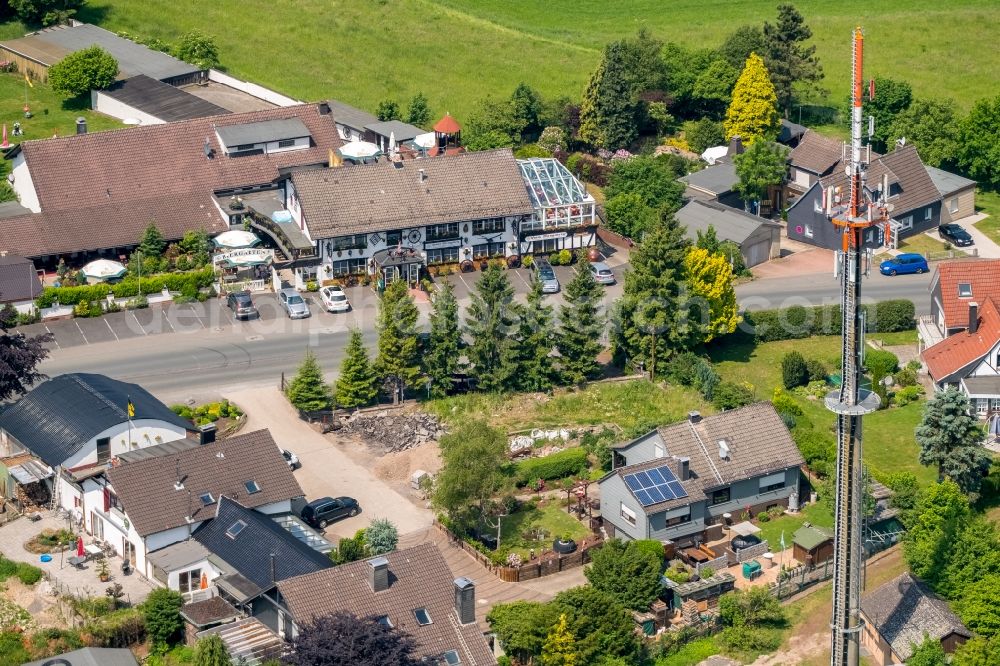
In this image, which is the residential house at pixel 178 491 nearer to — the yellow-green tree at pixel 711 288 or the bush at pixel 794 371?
the yellow-green tree at pixel 711 288

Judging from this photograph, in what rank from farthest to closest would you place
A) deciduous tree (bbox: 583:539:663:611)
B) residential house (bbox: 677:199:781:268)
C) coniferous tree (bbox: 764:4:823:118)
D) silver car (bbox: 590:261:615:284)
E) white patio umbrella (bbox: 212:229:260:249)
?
coniferous tree (bbox: 764:4:823:118) < residential house (bbox: 677:199:781:268) < white patio umbrella (bbox: 212:229:260:249) < silver car (bbox: 590:261:615:284) < deciduous tree (bbox: 583:539:663:611)

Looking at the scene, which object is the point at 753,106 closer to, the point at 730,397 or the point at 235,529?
the point at 730,397

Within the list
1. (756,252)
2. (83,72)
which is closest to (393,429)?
(756,252)

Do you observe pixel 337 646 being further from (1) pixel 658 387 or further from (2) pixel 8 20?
(2) pixel 8 20

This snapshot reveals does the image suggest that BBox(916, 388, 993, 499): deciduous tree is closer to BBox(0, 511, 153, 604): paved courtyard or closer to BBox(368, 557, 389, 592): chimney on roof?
BBox(368, 557, 389, 592): chimney on roof

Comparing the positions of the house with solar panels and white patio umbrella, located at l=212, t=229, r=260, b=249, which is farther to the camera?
white patio umbrella, located at l=212, t=229, r=260, b=249

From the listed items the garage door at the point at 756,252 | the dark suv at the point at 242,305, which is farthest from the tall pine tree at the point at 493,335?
the garage door at the point at 756,252

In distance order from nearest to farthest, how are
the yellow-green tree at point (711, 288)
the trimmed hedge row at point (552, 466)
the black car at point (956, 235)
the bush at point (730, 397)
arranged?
the trimmed hedge row at point (552, 466), the bush at point (730, 397), the yellow-green tree at point (711, 288), the black car at point (956, 235)

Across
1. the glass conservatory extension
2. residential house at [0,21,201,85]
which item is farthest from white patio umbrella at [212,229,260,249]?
residential house at [0,21,201,85]
